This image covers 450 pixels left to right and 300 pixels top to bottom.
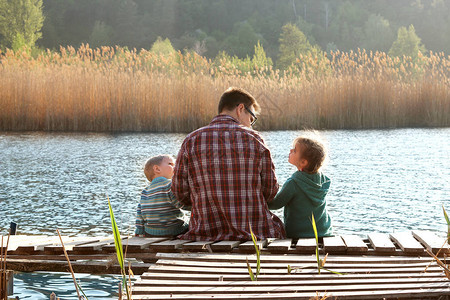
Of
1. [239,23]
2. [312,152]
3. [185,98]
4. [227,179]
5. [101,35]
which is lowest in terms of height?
[227,179]

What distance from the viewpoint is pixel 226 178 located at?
315 centimetres

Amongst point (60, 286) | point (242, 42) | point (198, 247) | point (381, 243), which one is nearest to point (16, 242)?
point (60, 286)

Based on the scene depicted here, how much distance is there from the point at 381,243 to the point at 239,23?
55.1 meters

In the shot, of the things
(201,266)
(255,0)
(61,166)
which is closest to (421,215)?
(201,266)

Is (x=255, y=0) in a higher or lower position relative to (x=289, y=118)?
higher

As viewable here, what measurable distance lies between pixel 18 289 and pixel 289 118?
338 inches

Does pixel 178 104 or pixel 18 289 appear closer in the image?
pixel 18 289

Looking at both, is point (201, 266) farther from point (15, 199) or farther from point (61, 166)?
point (61, 166)

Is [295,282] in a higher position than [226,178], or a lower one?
lower

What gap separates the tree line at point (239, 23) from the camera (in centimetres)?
5256

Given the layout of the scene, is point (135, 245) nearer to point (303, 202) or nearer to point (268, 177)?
point (268, 177)

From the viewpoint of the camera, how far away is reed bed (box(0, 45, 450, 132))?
10.9 m

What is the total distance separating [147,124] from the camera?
35.8ft

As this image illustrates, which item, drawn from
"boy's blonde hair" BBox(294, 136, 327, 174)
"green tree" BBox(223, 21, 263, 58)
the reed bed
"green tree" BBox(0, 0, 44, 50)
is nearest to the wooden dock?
"boy's blonde hair" BBox(294, 136, 327, 174)
